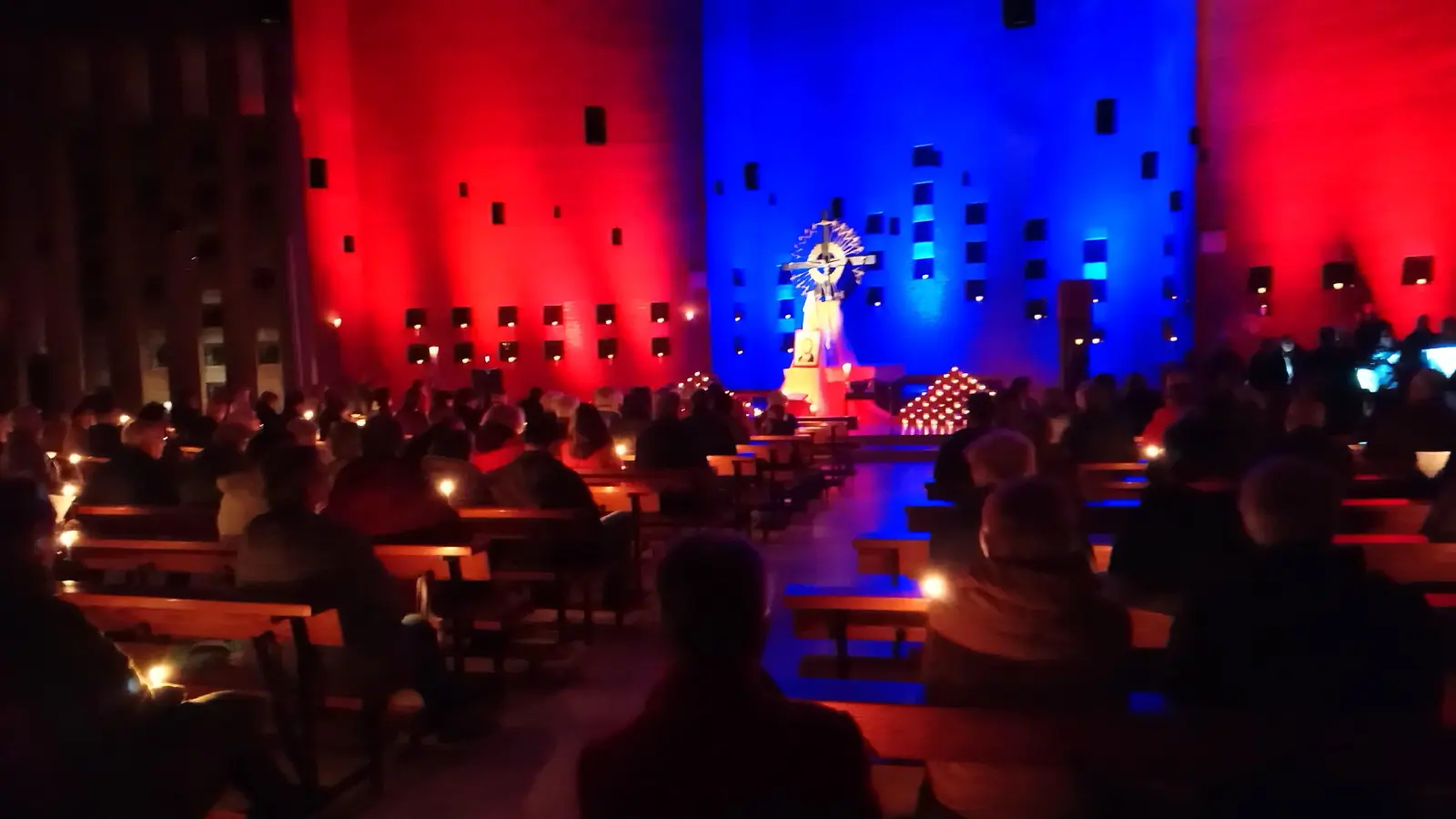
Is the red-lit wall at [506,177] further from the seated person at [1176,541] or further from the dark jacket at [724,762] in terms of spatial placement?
the dark jacket at [724,762]

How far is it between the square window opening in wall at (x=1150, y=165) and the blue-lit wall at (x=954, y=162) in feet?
0.32

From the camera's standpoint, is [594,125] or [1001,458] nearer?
[1001,458]

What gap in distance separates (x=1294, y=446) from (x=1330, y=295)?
10.1 m

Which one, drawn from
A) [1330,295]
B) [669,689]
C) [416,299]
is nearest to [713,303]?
[416,299]

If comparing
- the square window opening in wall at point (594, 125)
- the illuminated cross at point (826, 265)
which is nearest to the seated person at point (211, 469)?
the illuminated cross at point (826, 265)

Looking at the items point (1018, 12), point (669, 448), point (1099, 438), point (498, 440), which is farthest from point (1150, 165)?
point (498, 440)

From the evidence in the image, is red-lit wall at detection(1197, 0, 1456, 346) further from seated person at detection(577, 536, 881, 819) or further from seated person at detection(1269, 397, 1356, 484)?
seated person at detection(577, 536, 881, 819)

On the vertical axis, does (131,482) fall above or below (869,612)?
above

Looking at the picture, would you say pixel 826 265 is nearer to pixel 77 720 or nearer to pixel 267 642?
pixel 267 642

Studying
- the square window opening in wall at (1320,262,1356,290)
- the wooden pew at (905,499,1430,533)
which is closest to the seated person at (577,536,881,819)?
the wooden pew at (905,499,1430,533)

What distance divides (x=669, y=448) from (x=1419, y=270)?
391 inches

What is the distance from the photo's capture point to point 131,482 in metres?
5.44

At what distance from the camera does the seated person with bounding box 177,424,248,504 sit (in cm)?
537

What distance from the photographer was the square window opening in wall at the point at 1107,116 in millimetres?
15938
